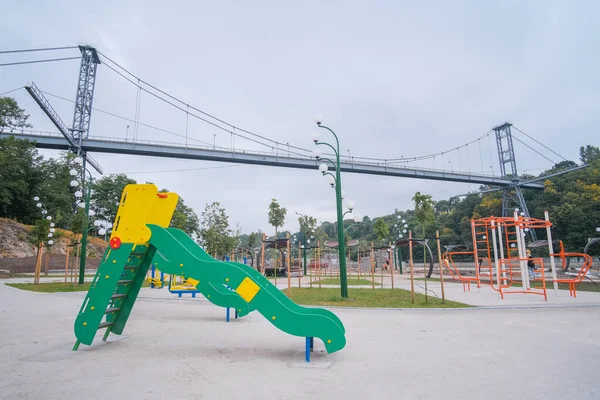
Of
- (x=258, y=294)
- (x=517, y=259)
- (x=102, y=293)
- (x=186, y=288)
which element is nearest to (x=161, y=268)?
(x=102, y=293)

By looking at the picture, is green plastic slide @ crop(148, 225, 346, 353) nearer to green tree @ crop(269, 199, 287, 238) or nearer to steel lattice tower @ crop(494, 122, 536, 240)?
green tree @ crop(269, 199, 287, 238)

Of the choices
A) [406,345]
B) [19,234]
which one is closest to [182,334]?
[406,345]

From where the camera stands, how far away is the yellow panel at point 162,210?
5.28 m

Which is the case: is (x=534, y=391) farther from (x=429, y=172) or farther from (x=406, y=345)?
(x=429, y=172)

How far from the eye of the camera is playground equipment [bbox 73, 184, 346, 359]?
440cm

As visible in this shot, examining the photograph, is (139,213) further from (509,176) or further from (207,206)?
(509,176)

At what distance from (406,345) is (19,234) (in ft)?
133

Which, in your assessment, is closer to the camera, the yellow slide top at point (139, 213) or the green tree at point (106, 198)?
the yellow slide top at point (139, 213)

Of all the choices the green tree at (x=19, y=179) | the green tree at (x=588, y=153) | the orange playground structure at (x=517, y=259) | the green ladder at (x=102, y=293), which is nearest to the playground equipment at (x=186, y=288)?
the green ladder at (x=102, y=293)

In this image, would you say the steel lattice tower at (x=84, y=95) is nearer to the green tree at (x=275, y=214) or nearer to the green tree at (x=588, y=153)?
the green tree at (x=275, y=214)

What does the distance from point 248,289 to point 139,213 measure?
214cm

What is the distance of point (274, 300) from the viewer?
14.6 feet

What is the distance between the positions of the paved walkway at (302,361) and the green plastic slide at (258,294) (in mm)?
395

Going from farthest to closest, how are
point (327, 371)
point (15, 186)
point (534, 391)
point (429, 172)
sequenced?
1. point (429, 172)
2. point (15, 186)
3. point (327, 371)
4. point (534, 391)
